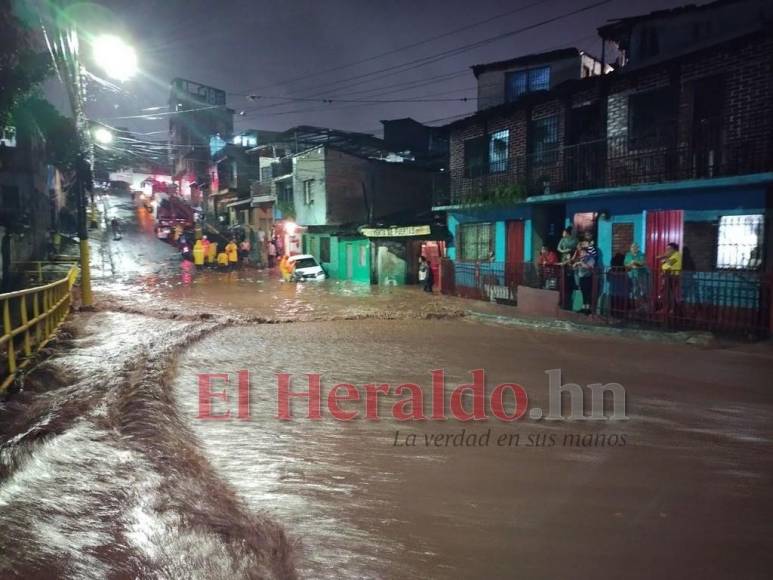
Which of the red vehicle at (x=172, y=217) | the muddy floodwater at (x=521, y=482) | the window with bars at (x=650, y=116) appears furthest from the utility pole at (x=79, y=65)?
the red vehicle at (x=172, y=217)

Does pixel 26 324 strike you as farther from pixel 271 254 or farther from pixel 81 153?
pixel 271 254

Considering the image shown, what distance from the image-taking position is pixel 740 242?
41.7ft

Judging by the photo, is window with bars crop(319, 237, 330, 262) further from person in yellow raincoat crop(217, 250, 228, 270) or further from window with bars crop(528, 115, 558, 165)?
window with bars crop(528, 115, 558, 165)

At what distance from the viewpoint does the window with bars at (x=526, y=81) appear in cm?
2194

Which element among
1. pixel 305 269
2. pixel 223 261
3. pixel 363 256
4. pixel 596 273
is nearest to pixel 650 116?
pixel 596 273

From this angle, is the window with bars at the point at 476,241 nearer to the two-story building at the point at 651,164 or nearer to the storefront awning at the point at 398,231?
the two-story building at the point at 651,164

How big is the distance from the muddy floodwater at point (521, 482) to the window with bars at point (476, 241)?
13.1 metres

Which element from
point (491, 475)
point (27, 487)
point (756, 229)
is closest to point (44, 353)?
point (27, 487)

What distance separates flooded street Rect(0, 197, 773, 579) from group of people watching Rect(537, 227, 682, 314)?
7.04 feet

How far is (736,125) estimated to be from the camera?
42.4 ft

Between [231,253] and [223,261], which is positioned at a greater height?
[231,253]

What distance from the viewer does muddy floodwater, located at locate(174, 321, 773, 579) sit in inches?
140

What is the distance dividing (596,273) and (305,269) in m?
17.3

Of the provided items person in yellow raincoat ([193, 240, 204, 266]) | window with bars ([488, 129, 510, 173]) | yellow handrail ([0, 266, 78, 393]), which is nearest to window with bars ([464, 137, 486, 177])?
window with bars ([488, 129, 510, 173])
